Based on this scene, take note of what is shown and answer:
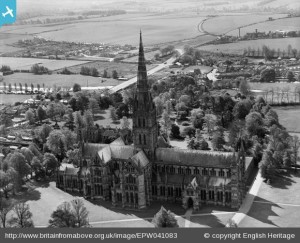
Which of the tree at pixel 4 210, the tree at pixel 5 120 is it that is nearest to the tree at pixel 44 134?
the tree at pixel 5 120

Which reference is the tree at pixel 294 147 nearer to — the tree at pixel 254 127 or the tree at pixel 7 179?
the tree at pixel 254 127

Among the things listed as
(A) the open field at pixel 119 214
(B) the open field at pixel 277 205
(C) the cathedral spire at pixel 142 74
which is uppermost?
(C) the cathedral spire at pixel 142 74

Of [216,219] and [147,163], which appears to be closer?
[216,219]

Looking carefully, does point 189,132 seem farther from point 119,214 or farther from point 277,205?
point 119,214

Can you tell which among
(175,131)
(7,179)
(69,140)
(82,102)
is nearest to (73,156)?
(69,140)

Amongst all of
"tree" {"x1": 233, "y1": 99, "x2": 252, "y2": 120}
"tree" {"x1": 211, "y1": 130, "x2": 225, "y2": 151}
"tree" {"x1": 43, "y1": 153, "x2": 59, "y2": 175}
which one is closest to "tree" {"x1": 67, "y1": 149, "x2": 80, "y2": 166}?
"tree" {"x1": 43, "y1": 153, "x2": 59, "y2": 175}

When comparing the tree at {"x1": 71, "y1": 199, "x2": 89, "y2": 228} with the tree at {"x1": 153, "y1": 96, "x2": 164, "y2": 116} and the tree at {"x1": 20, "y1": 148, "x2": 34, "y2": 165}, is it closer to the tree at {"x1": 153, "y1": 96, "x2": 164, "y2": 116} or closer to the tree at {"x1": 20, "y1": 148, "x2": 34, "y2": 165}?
the tree at {"x1": 20, "y1": 148, "x2": 34, "y2": 165}
